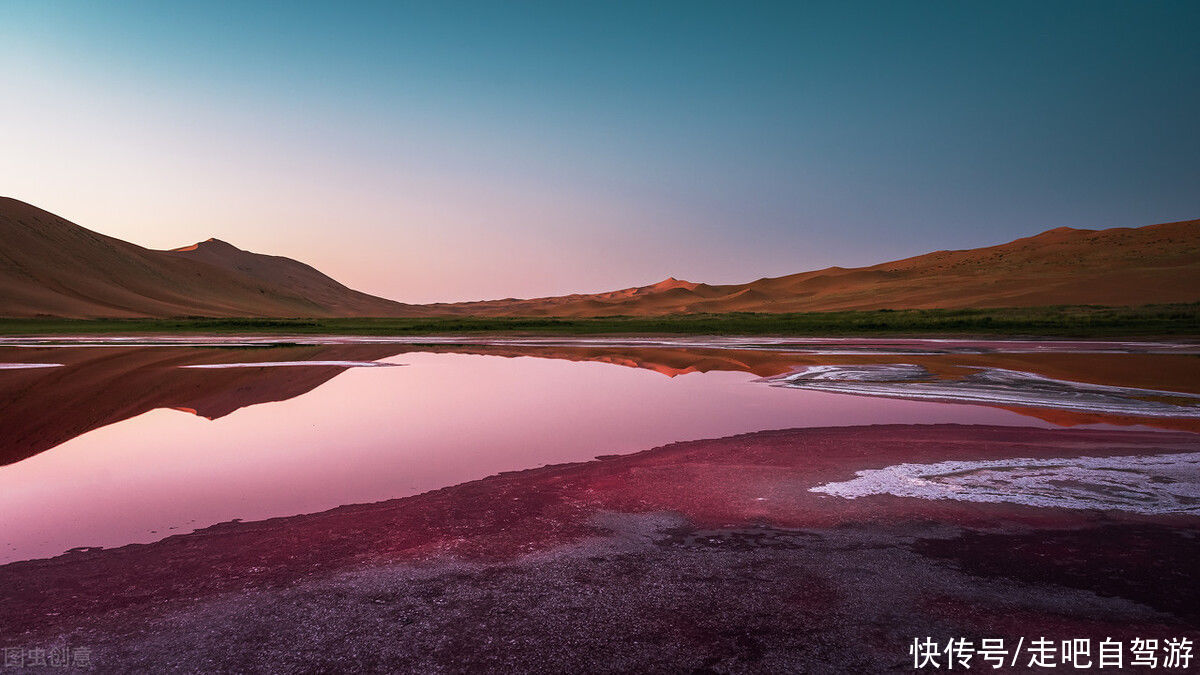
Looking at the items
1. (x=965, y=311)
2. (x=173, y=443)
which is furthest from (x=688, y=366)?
(x=965, y=311)

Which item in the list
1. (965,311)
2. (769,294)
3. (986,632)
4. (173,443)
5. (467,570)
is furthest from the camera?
(769,294)

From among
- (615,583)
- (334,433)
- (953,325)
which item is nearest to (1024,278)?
(953,325)

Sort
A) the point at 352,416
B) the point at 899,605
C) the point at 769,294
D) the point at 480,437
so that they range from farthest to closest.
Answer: the point at 769,294, the point at 352,416, the point at 480,437, the point at 899,605

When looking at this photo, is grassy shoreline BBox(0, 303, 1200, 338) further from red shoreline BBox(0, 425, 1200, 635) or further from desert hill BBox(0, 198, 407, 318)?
red shoreline BBox(0, 425, 1200, 635)

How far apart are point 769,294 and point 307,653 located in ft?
455

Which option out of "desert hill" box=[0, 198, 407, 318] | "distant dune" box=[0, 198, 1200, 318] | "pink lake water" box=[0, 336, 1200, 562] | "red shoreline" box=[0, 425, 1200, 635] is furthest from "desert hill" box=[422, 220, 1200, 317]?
"desert hill" box=[0, 198, 407, 318]

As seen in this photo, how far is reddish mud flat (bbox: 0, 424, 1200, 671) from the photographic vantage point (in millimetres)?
4402

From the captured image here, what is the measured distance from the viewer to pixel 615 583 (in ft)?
18.0

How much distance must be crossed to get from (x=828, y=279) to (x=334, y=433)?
5339 inches

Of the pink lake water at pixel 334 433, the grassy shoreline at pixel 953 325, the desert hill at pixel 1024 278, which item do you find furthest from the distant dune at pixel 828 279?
the pink lake water at pixel 334 433

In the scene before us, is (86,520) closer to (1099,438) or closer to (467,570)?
(467,570)

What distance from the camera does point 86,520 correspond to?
722cm

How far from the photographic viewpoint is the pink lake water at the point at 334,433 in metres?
7.73

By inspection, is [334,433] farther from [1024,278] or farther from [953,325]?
[1024,278]
